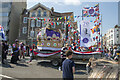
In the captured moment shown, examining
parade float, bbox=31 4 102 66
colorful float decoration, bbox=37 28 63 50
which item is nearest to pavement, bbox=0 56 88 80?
parade float, bbox=31 4 102 66

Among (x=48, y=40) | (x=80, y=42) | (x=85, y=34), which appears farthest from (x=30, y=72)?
(x=85, y=34)

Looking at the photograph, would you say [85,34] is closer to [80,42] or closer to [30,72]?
[80,42]

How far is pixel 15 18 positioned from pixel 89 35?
31.7m

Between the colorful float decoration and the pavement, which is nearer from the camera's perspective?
the pavement

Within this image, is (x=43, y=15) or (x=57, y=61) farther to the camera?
(x=43, y=15)

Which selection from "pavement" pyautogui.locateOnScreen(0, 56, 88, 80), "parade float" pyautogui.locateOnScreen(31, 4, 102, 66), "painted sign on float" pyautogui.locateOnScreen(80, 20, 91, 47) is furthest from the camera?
"painted sign on float" pyautogui.locateOnScreen(80, 20, 91, 47)

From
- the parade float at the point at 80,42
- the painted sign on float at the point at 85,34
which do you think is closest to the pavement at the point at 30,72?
the parade float at the point at 80,42

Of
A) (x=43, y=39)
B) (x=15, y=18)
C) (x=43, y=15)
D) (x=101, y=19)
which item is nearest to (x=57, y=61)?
(x=43, y=39)

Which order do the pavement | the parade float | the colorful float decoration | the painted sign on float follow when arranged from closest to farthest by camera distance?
the pavement → the parade float → the colorful float decoration → the painted sign on float

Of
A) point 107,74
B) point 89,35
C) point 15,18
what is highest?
Result: point 15,18

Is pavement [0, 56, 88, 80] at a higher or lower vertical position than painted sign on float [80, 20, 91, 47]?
lower

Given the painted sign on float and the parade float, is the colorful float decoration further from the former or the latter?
the painted sign on float

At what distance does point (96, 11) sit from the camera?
11023mm

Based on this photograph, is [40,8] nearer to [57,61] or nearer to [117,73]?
[57,61]
